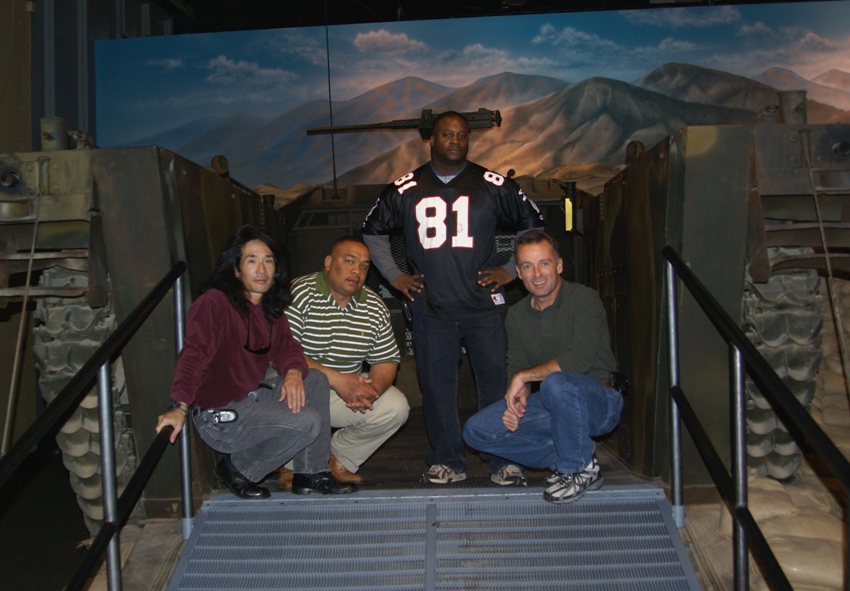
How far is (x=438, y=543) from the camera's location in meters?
2.87

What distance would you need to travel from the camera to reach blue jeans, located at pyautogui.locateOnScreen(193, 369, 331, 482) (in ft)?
10.3

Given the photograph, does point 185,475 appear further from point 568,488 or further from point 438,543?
point 568,488

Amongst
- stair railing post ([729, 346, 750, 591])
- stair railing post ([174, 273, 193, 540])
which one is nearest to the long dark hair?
stair railing post ([174, 273, 193, 540])

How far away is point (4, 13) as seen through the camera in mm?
6703

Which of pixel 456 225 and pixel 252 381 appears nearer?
pixel 252 381

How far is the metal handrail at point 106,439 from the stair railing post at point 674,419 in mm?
1872

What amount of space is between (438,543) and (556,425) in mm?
626

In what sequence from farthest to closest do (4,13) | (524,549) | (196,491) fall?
(4,13) → (196,491) → (524,549)

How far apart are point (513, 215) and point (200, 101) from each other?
6909 millimetres

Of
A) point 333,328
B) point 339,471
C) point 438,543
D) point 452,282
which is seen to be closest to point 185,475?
point 339,471

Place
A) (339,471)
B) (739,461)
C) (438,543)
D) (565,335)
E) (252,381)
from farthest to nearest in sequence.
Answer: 1. (339,471)
2. (565,335)
3. (252,381)
4. (438,543)
5. (739,461)

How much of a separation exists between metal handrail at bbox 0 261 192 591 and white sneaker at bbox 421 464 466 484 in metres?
1.03

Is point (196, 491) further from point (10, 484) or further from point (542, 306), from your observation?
point (10, 484)

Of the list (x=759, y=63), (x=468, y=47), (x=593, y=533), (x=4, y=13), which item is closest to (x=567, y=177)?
(x=468, y=47)
